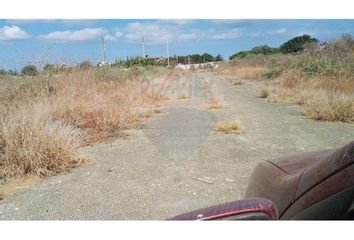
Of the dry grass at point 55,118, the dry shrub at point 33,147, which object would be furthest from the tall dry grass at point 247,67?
the dry shrub at point 33,147

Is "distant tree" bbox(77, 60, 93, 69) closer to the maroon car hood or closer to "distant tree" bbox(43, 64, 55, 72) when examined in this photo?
"distant tree" bbox(43, 64, 55, 72)

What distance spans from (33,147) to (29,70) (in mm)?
4672

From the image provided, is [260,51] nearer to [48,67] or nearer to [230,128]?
[48,67]

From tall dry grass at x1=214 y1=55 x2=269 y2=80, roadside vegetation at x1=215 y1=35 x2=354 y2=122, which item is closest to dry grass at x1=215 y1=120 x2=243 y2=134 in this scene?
roadside vegetation at x1=215 y1=35 x2=354 y2=122

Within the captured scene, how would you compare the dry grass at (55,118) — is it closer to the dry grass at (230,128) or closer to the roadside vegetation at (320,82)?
the dry grass at (230,128)

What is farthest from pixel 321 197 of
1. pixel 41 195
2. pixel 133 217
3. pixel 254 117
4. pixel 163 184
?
pixel 254 117

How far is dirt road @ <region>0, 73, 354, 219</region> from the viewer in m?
4.22

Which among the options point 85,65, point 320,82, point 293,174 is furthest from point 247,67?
point 293,174

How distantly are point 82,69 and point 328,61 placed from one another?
36.4 ft

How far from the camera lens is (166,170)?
551 centimetres

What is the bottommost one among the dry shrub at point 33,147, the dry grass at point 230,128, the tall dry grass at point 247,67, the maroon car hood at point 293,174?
the tall dry grass at point 247,67

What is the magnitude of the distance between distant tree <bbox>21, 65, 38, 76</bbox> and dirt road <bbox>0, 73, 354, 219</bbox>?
3.16 m

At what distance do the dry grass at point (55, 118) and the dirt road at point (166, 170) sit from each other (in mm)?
385

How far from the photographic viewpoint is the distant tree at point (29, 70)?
9.42 meters
